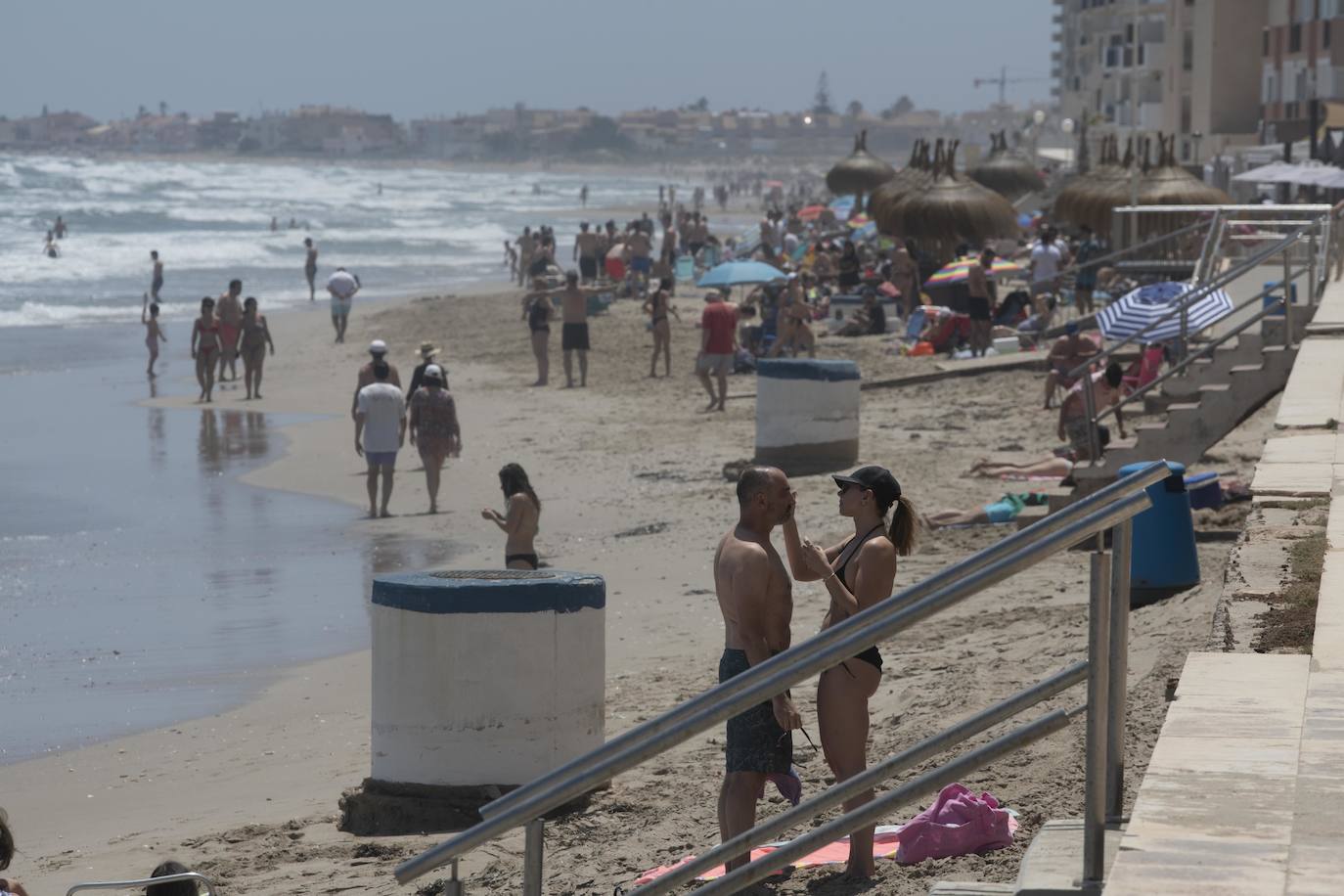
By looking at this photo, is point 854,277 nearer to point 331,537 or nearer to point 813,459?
point 813,459

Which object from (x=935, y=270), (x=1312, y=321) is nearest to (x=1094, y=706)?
(x=1312, y=321)

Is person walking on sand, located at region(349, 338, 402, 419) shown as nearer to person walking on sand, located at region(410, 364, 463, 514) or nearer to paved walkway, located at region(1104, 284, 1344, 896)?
person walking on sand, located at region(410, 364, 463, 514)

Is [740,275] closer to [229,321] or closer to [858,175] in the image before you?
[229,321]

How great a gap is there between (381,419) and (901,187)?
51.6 ft

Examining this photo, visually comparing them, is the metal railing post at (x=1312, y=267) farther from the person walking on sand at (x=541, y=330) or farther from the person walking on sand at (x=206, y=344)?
the person walking on sand at (x=206, y=344)

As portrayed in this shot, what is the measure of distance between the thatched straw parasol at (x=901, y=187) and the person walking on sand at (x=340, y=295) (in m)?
7.97

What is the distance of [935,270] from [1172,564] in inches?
689

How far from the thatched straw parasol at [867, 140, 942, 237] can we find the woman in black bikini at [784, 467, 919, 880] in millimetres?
21181

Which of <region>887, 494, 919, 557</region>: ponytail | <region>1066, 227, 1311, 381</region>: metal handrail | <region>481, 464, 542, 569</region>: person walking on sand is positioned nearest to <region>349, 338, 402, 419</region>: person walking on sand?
<region>481, 464, 542, 569</region>: person walking on sand

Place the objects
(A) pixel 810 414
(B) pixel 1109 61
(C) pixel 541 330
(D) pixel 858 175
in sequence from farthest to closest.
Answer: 1. (B) pixel 1109 61
2. (D) pixel 858 175
3. (C) pixel 541 330
4. (A) pixel 810 414

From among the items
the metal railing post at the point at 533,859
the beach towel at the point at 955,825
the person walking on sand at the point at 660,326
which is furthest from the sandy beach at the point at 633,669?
the person walking on sand at the point at 660,326

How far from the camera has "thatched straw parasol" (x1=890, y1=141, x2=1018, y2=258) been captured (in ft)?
82.1

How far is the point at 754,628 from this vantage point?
16.5 ft

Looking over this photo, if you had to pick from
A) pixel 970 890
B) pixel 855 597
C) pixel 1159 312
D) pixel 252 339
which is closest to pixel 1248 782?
pixel 970 890
